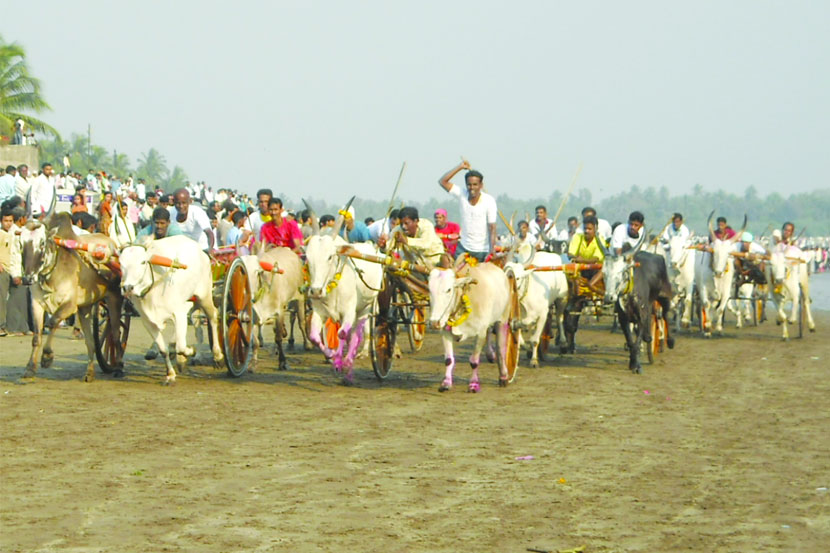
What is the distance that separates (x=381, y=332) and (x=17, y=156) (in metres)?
26.0

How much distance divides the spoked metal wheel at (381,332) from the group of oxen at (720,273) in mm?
8989

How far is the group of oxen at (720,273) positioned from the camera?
69.8 ft

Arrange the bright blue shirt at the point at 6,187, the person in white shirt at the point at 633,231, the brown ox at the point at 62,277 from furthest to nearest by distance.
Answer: the bright blue shirt at the point at 6,187 → the person in white shirt at the point at 633,231 → the brown ox at the point at 62,277

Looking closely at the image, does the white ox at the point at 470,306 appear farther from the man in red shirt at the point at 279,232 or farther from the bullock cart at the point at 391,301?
the man in red shirt at the point at 279,232

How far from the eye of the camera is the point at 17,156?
36.1 metres

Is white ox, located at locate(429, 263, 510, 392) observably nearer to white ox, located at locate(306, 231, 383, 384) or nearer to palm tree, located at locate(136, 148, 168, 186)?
white ox, located at locate(306, 231, 383, 384)

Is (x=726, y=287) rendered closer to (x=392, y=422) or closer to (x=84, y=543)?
(x=392, y=422)

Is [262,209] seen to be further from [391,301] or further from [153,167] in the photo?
[153,167]

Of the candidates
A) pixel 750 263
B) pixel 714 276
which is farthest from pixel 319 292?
pixel 750 263

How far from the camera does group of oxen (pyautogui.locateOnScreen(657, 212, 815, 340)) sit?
21.3m

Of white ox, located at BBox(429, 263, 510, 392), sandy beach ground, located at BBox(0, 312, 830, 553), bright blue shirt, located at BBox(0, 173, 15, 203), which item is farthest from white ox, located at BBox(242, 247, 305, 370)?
bright blue shirt, located at BBox(0, 173, 15, 203)

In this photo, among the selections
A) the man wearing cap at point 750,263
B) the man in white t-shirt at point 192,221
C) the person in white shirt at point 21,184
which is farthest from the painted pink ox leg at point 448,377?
the person in white shirt at point 21,184

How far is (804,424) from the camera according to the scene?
430 inches

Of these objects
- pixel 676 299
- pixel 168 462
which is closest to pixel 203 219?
pixel 168 462
